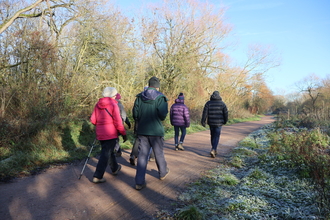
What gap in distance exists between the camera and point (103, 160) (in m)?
4.79

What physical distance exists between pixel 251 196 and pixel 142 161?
2056mm

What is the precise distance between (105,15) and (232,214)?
11.9 m

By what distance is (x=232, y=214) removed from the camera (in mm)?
3395

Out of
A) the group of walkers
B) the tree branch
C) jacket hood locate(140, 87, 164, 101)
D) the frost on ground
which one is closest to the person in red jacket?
the group of walkers

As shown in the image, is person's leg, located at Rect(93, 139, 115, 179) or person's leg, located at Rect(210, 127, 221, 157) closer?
person's leg, located at Rect(93, 139, 115, 179)

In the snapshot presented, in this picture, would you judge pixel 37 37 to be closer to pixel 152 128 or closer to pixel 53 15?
pixel 53 15

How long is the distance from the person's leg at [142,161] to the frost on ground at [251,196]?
81cm

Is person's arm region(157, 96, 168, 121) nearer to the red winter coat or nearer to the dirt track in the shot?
the red winter coat

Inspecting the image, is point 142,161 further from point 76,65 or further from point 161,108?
point 76,65

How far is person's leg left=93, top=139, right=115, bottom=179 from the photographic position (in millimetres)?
4738

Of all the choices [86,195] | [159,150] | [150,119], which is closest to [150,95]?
[150,119]

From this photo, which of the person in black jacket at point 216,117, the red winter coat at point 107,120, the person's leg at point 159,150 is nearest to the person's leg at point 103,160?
the red winter coat at point 107,120

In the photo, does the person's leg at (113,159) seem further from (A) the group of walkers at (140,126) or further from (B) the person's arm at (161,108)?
(B) the person's arm at (161,108)

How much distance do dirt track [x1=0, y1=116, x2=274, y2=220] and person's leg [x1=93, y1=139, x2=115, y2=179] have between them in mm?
223
